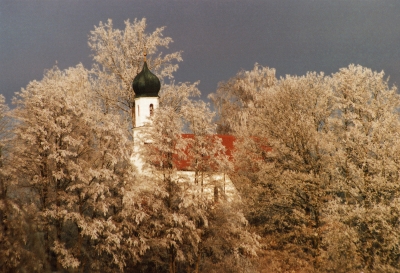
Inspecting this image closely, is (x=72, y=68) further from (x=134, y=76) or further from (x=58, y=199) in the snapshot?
(x=58, y=199)

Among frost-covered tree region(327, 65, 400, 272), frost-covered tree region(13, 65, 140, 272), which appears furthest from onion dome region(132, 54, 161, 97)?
frost-covered tree region(327, 65, 400, 272)

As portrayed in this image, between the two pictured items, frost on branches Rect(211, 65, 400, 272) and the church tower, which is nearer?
frost on branches Rect(211, 65, 400, 272)

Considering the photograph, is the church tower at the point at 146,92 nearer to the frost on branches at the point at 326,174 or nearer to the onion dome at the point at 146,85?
the onion dome at the point at 146,85

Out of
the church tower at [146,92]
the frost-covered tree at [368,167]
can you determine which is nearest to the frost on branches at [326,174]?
the frost-covered tree at [368,167]

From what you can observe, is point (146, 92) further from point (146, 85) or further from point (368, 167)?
point (368, 167)

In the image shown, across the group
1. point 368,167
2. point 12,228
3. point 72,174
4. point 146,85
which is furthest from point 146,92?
point 12,228

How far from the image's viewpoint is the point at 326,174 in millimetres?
38531

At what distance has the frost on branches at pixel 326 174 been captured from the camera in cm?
3369

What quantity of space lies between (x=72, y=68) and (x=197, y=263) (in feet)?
92.5

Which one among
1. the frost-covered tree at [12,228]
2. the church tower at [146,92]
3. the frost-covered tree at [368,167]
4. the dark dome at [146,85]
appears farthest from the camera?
the dark dome at [146,85]

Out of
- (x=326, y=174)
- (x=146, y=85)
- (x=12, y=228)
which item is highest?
(x=146, y=85)

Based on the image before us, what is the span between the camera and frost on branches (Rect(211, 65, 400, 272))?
1326 inches

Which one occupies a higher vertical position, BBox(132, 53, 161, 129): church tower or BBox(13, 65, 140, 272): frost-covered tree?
BBox(132, 53, 161, 129): church tower

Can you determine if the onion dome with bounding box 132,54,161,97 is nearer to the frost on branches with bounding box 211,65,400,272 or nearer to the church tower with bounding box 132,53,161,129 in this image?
the church tower with bounding box 132,53,161,129
